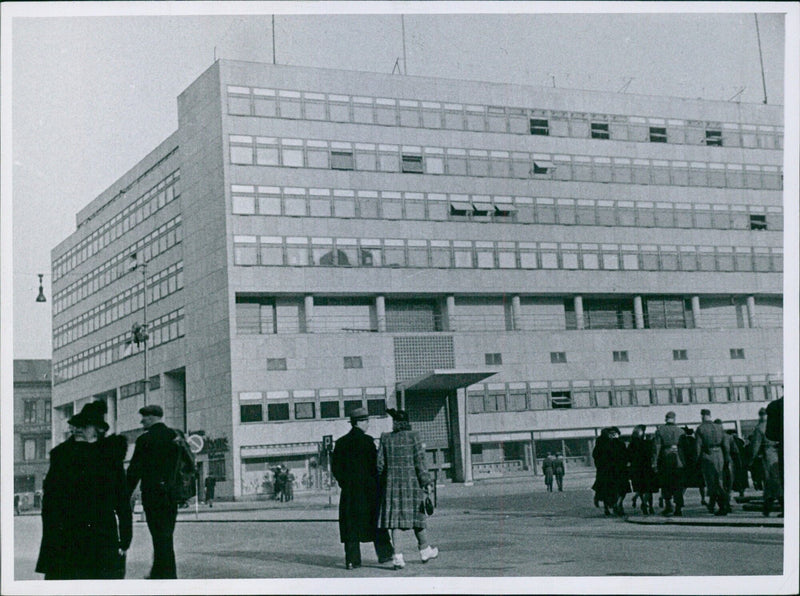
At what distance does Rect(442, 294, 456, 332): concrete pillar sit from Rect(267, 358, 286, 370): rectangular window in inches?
173

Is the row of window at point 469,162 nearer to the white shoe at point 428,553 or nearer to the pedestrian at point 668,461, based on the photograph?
the pedestrian at point 668,461

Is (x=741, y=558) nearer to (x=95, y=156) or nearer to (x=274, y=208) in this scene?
(x=95, y=156)

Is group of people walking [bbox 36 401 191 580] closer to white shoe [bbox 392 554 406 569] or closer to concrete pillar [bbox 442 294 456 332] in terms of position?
white shoe [bbox 392 554 406 569]

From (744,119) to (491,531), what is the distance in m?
10.5

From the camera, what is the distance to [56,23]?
14211 millimetres

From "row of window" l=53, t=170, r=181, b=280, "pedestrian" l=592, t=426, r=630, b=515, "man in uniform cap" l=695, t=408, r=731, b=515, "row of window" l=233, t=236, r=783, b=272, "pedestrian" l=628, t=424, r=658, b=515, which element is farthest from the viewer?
"row of window" l=233, t=236, r=783, b=272

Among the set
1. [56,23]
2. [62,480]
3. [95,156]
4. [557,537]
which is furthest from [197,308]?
[62,480]

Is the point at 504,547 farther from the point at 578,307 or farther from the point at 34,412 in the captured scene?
the point at 578,307

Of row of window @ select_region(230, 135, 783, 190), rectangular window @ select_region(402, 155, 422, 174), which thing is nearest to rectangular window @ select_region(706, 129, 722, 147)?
row of window @ select_region(230, 135, 783, 190)

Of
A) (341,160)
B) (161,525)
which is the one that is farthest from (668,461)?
(341,160)

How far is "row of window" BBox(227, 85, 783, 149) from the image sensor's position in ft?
80.5

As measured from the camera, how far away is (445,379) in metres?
26.1

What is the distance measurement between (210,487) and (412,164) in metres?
9.66

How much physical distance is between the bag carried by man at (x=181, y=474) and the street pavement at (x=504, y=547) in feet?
6.29
